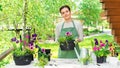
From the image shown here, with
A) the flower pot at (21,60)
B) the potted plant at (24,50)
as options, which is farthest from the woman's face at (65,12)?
the flower pot at (21,60)

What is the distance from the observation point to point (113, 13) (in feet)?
14.2

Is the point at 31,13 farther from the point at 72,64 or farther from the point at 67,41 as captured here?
the point at 72,64

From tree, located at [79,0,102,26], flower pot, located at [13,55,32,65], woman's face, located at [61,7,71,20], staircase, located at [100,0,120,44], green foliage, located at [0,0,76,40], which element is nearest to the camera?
flower pot, located at [13,55,32,65]

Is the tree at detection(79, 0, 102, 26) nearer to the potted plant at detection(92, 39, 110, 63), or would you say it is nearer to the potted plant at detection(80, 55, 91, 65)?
the potted plant at detection(92, 39, 110, 63)

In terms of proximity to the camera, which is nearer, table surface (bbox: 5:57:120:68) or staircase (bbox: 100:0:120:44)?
table surface (bbox: 5:57:120:68)

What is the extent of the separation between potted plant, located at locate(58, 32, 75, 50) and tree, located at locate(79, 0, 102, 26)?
2954 cm

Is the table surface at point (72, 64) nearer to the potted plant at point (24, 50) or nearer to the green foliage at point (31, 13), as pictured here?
the potted plant at point (24, 50)

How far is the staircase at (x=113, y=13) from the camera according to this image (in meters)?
4.27

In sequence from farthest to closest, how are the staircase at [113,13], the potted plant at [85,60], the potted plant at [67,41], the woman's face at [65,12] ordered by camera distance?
the staircase at [113,13] → the woman's face at [65,12] → the potted plant at [67,41] → the potted plant at [85,60]

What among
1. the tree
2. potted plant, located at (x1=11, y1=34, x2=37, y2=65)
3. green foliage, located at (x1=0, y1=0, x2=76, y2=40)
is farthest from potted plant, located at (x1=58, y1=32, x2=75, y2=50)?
the tree

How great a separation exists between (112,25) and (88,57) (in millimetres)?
1720

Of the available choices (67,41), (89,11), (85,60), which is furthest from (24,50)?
(89,11)

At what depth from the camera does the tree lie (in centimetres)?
3288

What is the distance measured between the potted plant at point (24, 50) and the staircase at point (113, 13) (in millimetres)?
1539
